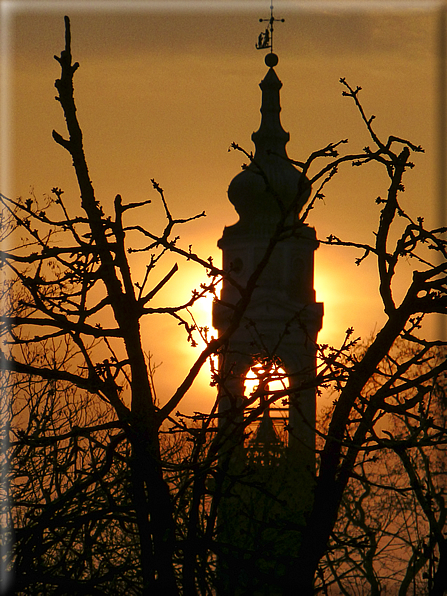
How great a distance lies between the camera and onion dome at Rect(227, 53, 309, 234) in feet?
109

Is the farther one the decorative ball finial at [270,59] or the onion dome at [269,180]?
the onion dome at [269,180]

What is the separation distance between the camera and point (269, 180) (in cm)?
3384

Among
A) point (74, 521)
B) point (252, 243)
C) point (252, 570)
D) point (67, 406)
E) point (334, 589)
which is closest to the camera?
point (252, 570)

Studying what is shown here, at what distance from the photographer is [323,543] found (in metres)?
3.24

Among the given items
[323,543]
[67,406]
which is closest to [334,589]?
[67,406]

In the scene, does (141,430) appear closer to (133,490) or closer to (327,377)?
(133,490)

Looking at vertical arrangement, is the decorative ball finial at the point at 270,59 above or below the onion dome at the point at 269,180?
above

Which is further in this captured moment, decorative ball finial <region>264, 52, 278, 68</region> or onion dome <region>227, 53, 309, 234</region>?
onion dome <region>227, 53, 309, 234</region>

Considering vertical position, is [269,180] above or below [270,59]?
below

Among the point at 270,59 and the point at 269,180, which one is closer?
the point at 270,59

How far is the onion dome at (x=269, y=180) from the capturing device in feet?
109

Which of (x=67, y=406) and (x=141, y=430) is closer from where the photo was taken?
(x=141, y=430)

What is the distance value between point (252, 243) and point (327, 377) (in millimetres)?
29255

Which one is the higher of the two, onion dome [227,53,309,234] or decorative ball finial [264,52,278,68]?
decorative ball finial [264,52,278,68]
